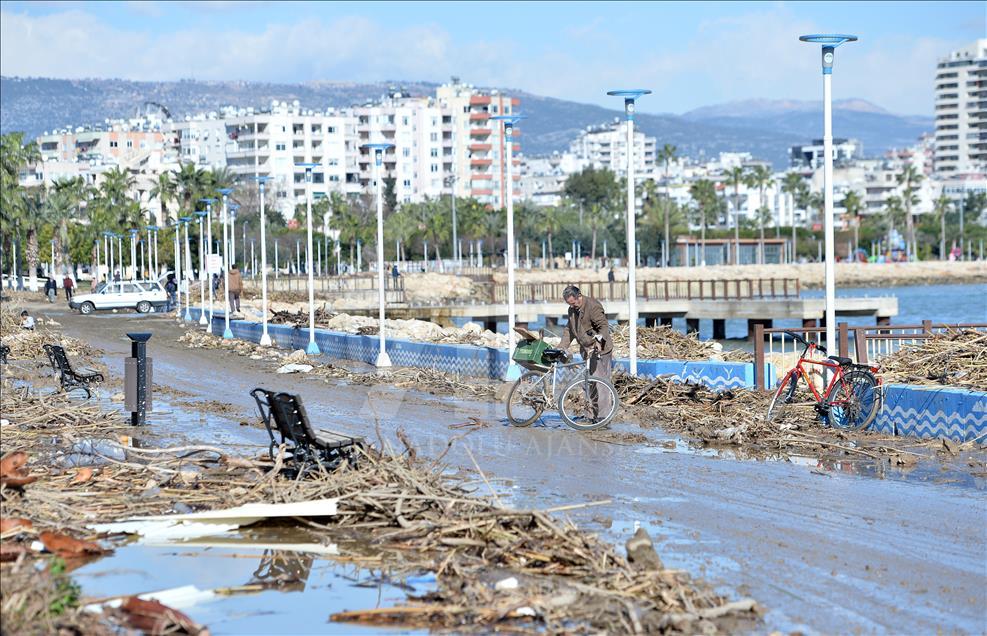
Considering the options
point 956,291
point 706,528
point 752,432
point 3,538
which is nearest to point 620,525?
point 706,528

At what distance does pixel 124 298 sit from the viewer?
6291cm

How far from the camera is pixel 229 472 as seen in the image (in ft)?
38.3

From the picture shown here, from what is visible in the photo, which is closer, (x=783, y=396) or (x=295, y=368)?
(x=783, y=396)

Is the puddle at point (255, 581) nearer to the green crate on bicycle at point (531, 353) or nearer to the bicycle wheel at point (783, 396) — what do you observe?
the green crate on bicycle at point (531, 353)

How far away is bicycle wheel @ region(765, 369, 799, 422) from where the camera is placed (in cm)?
1602

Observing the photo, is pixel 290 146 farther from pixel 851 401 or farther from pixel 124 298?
pixel 851 401

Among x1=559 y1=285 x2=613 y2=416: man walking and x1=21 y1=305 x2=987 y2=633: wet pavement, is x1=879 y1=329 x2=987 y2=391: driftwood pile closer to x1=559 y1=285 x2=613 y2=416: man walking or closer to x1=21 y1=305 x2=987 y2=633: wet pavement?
x1=21 y1=305 x2=987 y2=633: wet pavement

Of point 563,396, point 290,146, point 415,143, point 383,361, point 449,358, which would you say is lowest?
point 383,361

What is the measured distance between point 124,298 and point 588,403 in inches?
1968

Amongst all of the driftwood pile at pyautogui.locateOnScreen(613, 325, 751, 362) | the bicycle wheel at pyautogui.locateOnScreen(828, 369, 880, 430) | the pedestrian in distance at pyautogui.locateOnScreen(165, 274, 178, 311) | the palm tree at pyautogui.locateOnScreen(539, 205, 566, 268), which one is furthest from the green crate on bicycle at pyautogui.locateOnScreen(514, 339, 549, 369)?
the palm tree at pyautogui.locateOnScreen(539, 205, 566, 268)

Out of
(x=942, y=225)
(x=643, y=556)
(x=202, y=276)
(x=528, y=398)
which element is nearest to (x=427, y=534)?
(x=643, y=556)

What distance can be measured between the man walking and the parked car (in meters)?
47.6

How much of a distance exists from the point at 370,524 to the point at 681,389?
893cm

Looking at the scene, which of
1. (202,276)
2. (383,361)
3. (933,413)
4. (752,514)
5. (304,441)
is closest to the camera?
(752,514)
